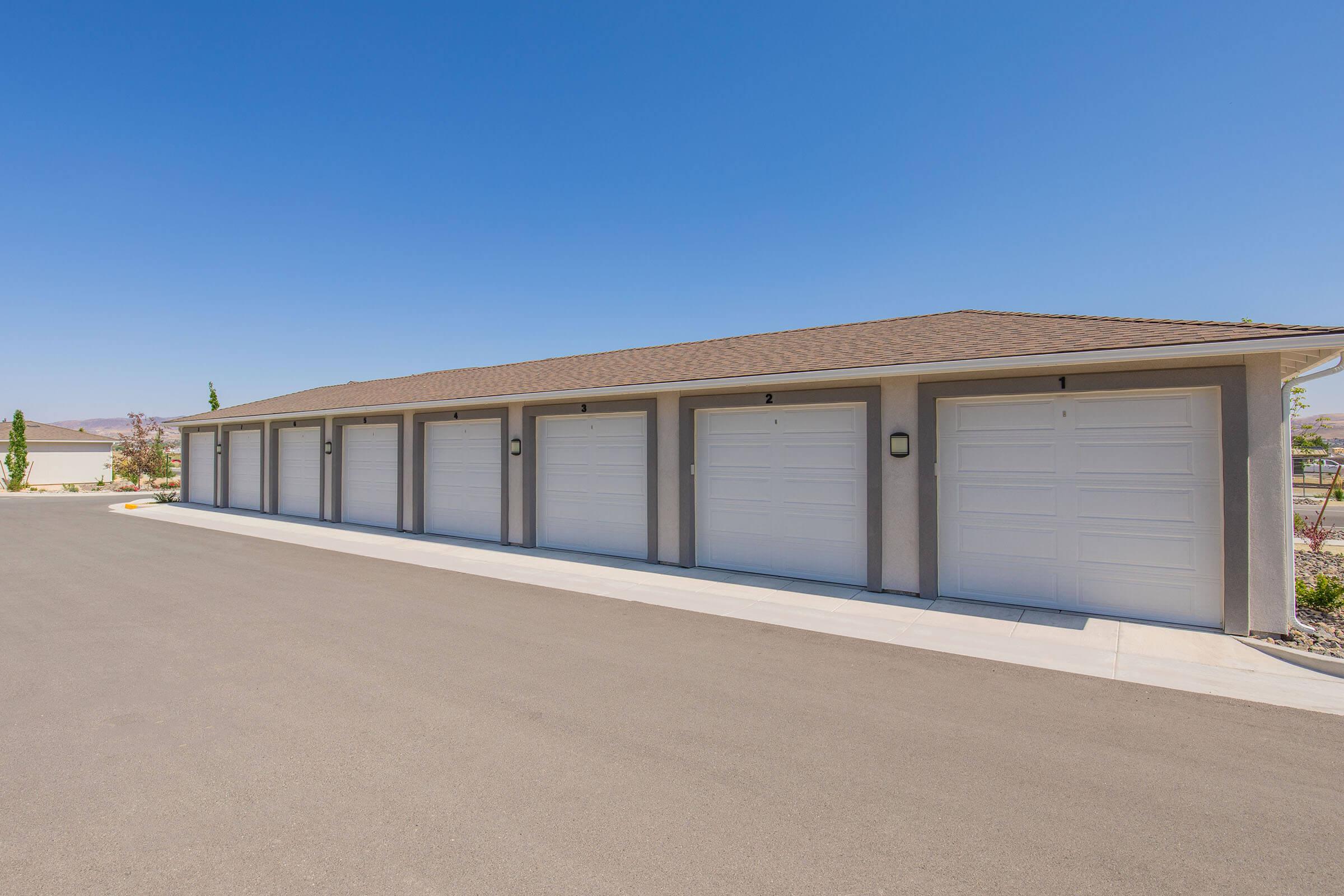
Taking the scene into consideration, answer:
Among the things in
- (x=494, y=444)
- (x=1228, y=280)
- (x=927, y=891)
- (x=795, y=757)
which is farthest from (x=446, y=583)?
(x=1228, y=280)

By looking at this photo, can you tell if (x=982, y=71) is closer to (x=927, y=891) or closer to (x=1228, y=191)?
(x=1228, y=191)

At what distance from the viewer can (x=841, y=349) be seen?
902 centimetres

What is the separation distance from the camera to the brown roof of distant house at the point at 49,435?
107 feet

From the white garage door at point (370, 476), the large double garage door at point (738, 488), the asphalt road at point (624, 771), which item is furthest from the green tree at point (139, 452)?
the asphalt road at point (624, 771)

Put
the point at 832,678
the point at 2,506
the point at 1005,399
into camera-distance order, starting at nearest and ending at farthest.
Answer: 1. the point at 832,678
2. the point at 1005,399
3. the point at 2,506

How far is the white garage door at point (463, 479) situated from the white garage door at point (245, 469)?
877 cm

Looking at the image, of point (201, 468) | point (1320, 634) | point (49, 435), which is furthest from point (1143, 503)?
point (49, 435)

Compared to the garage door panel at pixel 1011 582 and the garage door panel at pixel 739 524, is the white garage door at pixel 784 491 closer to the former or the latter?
the garage door panel at pixel 739 524

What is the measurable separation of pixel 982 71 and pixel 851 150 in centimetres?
327

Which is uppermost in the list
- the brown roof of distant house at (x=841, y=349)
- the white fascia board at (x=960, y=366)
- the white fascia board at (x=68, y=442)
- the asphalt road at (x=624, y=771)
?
the brown roof of distant house at (x=841, y=349)

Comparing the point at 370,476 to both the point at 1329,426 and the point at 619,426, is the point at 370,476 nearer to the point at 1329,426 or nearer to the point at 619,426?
the point at 619,426

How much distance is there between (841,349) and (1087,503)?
149 inches

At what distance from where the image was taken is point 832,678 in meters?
4.83

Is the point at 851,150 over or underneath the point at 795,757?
over
